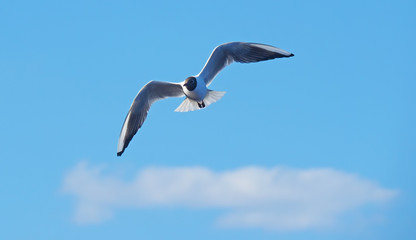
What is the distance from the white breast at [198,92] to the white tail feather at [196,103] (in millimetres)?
187

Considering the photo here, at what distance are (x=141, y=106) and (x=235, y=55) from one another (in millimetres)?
1726

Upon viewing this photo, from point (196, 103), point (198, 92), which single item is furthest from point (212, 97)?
point (198, 92)

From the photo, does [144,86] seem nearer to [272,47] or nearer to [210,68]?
[210,68]

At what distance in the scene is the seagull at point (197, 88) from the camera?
941cm

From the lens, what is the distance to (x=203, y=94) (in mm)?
9469

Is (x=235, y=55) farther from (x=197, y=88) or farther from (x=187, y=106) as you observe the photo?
(x=187, y=106)

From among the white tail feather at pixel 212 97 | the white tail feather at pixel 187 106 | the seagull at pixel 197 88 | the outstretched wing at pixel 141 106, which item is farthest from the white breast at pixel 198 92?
the outstretched wing at pixel 141 106

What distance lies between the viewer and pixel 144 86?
32.3 ft

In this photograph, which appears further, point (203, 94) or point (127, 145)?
point (127, 145)

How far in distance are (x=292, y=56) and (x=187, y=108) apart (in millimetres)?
1853

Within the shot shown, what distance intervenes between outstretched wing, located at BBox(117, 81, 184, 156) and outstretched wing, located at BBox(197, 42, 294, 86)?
584mm

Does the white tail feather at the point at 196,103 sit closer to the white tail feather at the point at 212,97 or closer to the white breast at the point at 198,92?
the white tail feather at the point at 212,97

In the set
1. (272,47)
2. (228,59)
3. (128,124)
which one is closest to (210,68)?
(228,59)

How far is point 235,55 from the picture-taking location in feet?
31.6
